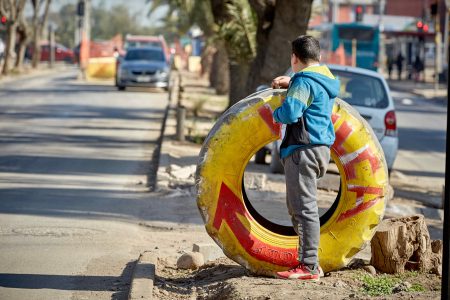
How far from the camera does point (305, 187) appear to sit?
24.1 feet

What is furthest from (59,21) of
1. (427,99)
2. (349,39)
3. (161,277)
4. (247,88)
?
(161,277)

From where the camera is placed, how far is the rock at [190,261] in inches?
337

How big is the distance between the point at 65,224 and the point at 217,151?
331 cm

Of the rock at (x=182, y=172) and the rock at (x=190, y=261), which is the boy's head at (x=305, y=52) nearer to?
the rock at (x=190, y=261)

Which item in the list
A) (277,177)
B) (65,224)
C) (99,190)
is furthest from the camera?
(277,177)

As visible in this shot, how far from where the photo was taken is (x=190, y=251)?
9219 mm

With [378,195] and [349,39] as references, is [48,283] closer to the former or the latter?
[378,195]

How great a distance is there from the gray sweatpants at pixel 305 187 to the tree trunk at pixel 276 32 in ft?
32.1

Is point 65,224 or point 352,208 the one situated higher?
point 352,208

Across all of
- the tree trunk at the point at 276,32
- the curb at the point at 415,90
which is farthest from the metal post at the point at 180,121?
the curb at the point at 415,90

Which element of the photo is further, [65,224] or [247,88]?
[247,88]

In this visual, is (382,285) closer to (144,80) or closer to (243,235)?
(243,235)

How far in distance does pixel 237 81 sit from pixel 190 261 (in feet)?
48.0

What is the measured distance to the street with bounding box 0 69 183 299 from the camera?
8141mm
